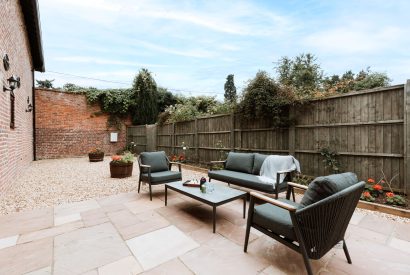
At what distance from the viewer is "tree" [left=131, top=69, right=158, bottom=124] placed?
464 inches

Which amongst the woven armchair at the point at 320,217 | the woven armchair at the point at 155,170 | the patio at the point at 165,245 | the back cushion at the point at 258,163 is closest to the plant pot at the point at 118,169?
the woven armchair at the point at 155,170

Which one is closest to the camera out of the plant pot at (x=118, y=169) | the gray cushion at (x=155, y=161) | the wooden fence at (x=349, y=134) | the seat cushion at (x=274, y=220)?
the seat cushion at (x=274, y=220)

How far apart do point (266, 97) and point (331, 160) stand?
1.99 meters

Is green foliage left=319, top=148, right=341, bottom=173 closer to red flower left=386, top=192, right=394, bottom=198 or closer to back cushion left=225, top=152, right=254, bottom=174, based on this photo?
red flower left=386, top=192, right=394, bottom=198

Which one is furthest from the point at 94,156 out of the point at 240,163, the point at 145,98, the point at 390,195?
the point at 390,195

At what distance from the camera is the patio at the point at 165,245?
1.78 m

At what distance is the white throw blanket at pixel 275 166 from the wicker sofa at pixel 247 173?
0.36 ft

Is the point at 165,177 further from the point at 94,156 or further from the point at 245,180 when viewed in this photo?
the point at 94,156

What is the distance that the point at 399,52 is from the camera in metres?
6.90

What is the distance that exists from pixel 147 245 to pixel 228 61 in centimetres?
1214

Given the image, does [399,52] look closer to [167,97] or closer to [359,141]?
[359,141]

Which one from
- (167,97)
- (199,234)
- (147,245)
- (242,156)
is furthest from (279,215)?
(167,97)

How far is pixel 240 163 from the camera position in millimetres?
4434

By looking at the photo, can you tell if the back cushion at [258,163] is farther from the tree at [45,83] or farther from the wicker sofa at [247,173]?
the tree at [45,83]
